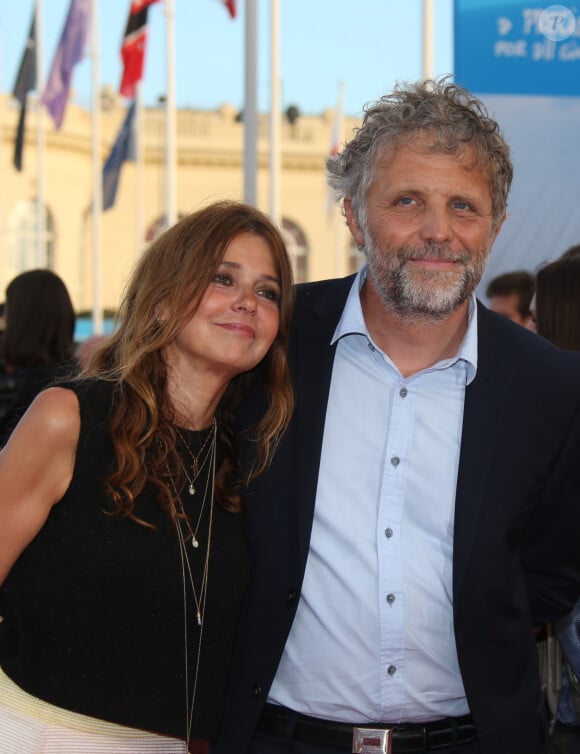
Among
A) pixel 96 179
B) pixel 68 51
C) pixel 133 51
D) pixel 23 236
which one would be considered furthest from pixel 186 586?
Result: pixel 23 236

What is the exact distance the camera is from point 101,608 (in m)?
2.56

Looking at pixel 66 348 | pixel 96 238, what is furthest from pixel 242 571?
pixel 96 238

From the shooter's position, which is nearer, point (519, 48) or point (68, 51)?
point (519, 48)

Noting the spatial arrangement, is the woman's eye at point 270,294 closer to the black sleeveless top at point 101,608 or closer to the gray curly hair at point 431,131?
the gray curly hair at point 431,131

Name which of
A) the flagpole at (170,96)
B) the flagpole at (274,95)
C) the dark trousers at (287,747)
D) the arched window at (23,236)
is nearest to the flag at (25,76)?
the flagpole at (170,96)

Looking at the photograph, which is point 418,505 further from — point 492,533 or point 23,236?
point 23,236

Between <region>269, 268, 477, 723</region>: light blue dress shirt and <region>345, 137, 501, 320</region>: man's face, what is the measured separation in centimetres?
32

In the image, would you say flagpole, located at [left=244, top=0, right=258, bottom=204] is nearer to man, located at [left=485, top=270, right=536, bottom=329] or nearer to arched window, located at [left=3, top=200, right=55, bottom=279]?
man, located at [left=485, top=270, right=536, bottom=329]

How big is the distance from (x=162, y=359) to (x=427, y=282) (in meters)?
0.70

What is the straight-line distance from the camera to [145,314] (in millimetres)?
2773

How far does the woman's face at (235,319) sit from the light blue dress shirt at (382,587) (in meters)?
0.34

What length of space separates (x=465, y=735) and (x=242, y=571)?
0.70 metres

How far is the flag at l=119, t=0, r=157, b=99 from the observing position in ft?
52.6

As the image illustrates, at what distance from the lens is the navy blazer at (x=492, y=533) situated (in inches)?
106
